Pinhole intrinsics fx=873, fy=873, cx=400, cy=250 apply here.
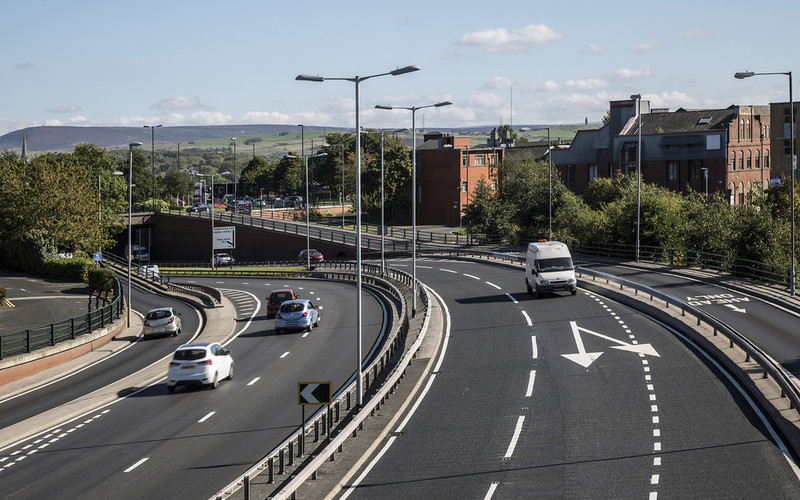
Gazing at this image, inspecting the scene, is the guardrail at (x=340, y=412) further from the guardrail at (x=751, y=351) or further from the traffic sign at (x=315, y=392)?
the guardrail at (x=751, y=351)

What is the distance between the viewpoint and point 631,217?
61.6 meters

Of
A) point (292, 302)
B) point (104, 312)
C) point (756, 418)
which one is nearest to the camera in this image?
point (756, 418)

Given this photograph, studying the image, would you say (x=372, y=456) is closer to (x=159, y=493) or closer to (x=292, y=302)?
(x=159, y=493)

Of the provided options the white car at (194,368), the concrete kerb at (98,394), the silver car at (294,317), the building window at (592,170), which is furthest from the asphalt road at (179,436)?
the building window at (592,170)

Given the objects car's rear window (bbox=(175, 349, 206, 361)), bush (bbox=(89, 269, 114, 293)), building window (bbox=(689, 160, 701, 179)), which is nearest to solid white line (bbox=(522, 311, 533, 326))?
car's rear window (bbox=(175, 349, 206, 361))

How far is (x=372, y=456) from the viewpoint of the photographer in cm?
1886

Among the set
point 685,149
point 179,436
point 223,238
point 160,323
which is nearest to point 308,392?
point 179,436

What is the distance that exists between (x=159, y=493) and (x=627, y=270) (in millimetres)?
40967

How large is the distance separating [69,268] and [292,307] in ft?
98.8

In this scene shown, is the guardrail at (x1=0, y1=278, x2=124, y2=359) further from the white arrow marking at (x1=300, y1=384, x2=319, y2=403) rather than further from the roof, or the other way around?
the roof

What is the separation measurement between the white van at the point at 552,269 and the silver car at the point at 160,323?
1917 centimetres

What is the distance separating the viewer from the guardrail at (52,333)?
34.8 metres

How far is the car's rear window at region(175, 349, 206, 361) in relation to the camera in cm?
2947

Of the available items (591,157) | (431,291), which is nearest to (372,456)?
(431,291)
